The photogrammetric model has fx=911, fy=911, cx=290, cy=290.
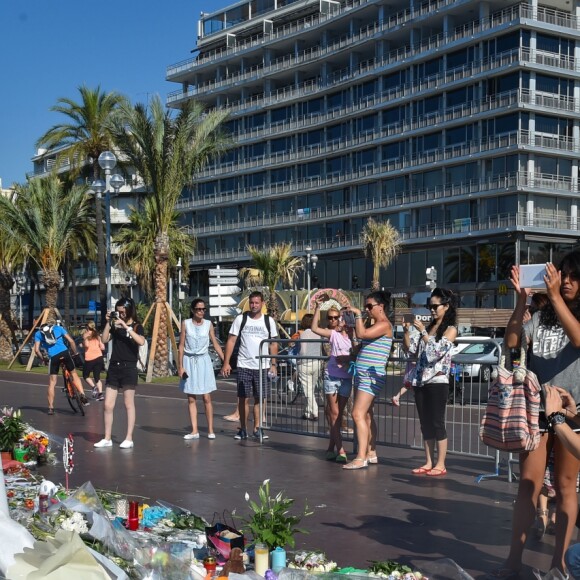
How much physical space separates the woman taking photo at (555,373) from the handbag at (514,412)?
5.0 inches

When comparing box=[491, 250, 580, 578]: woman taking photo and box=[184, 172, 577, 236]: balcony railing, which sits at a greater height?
box=[184, 172, 577, 236]: balcony railing

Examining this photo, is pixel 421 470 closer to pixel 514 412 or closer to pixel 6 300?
pixel 514 412

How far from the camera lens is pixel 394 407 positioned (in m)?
12.0

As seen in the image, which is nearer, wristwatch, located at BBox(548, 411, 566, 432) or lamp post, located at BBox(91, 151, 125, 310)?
wristwatch, located at BBox(548, 411, 566, 432)

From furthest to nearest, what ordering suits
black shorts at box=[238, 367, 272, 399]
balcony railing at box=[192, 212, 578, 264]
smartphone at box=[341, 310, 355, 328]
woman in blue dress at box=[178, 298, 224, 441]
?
balcony railing at box=[192, 212, 578, 264] → black shorts at box=[238, 367, 272, 399] → woman in blue dress at box=[178, 298, 224, 441] → smartphone at box=[341, 310, 355, 328]

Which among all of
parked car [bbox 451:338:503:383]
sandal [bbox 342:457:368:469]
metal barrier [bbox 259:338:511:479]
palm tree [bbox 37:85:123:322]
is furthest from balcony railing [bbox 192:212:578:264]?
sandal [bbox 342:457:368:469]

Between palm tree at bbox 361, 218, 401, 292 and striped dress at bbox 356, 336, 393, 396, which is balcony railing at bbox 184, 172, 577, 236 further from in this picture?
striped dress at bbox 356, 336, 393, 396

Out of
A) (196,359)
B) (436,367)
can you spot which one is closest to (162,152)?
(196,359)

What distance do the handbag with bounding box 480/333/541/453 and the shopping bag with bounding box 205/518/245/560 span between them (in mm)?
1639

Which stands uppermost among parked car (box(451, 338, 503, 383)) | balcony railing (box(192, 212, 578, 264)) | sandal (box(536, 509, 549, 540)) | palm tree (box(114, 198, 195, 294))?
balcony railing (box(192, 212, 578, 264))

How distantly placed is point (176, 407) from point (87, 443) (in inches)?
230

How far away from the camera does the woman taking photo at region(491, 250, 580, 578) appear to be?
538 cm

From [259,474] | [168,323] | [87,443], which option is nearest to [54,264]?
[168,323]

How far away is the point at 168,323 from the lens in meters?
27.2
